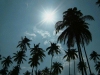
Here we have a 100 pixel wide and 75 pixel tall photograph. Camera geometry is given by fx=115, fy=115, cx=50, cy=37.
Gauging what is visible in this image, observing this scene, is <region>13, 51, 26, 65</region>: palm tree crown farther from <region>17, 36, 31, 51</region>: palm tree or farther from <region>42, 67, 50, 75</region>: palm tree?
<region>42, 67, 50, 75</region>: palm tree

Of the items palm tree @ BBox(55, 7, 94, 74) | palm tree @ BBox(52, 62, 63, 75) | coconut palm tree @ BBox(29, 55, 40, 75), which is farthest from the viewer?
palm tree @ BBox(52, 62, 63, 75)

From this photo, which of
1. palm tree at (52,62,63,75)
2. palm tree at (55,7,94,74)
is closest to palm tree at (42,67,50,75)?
palm tree at (52,62,63,75)

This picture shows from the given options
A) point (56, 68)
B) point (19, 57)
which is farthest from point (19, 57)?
point (56, 68)

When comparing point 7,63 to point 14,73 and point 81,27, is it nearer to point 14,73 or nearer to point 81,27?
point 14,73

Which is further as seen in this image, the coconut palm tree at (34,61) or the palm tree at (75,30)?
the coconut palm tree at (34,61)

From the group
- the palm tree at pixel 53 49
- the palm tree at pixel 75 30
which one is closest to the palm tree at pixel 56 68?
the palm tree at pixel 53 49

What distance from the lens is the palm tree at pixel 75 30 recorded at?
64.7 feet

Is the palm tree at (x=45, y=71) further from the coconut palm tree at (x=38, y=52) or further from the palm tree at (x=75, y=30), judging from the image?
the palm tree at (x=75, y=30)

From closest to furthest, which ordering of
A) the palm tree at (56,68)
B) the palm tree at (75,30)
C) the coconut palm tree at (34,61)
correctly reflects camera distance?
1. the palm tree at (75,30)
2. the coconut palm tree at (34,61)
3. the palm tree at (56,68)

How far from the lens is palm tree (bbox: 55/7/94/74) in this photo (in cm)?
1972

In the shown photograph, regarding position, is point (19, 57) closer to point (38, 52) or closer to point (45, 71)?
point (38, 52)

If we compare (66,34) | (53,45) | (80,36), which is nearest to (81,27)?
(80,36)

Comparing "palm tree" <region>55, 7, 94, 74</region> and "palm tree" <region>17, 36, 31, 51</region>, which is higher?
"palm tree" <region>17, 36, 31, 51</region>

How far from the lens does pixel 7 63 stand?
62531mm
